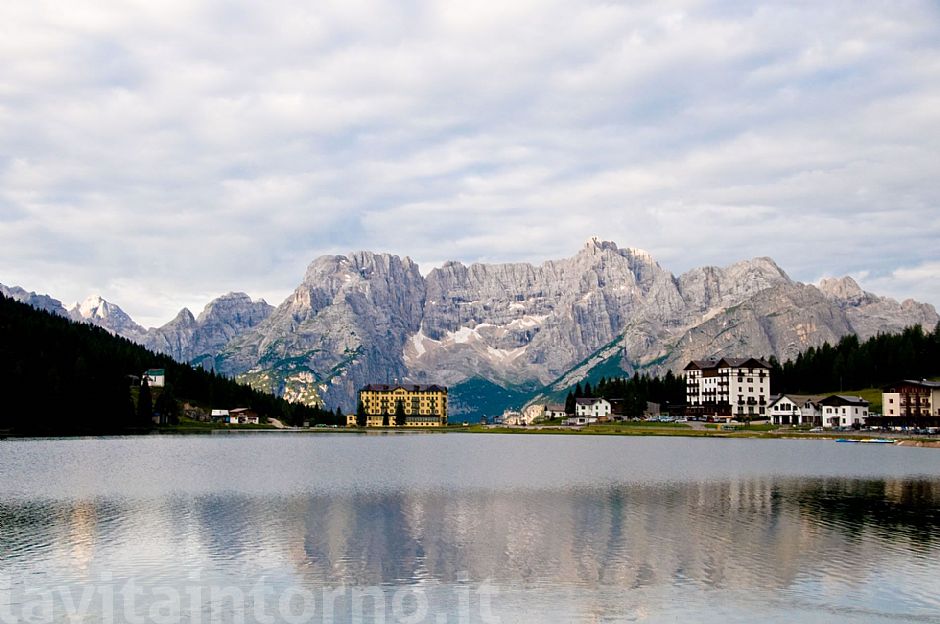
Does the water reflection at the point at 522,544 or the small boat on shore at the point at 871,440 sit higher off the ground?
the water reflection at the point at 522,544

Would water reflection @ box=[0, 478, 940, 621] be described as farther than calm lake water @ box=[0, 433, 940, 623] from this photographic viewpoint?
Yes

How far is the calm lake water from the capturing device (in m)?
33.9

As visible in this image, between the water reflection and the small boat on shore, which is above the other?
the water reflection

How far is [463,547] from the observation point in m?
45.9

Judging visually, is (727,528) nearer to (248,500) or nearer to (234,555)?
(234,555)

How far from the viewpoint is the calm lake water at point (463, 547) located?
3388 cm

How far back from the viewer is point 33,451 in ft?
381

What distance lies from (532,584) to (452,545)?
9.45 metres

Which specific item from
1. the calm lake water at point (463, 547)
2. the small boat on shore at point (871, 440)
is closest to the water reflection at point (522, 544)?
the calm lake water at point (463, 547)

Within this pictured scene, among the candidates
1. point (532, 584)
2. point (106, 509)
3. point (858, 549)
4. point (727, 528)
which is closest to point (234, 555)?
point (532, 584)

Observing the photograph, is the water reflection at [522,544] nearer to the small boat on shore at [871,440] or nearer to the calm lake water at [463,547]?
the calm lake water at [463,547]

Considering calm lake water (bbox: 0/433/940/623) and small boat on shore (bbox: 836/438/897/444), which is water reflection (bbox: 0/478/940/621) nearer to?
calm lake water (bbox: 0/433/940/623)

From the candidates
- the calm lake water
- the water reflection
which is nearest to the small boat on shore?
the calm lake water

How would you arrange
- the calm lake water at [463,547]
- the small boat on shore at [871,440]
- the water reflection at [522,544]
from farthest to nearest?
1. the small boat on shore at [871,440]
2. the water reflection at [522,544]
3. the calm lake water at [463,547]
